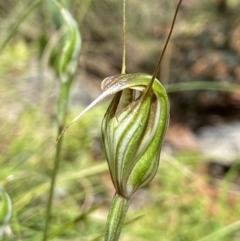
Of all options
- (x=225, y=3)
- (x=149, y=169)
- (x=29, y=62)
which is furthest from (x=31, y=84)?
(x=149, y=169)

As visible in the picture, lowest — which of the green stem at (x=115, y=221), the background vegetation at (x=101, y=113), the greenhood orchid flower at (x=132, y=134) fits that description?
the background vegetation at (x=101, y=113)

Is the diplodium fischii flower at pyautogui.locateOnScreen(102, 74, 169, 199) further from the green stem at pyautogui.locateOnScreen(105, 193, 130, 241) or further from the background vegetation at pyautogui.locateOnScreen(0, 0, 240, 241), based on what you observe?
the background vegetation at pyautogui.locateOnScreen(0, 0, 240, 241)

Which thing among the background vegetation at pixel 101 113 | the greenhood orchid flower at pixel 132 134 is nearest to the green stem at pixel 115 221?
the greenhood orchid flower at pixel 132 134

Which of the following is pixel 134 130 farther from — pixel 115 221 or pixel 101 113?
pixel 101 113

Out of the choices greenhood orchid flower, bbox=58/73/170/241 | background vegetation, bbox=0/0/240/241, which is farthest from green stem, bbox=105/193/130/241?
background vegetation, bbox=0/0/240/241

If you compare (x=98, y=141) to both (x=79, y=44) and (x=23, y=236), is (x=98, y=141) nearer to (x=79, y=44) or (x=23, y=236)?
(x=23, y=236)

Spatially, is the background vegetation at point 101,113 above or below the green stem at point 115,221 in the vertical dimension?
below

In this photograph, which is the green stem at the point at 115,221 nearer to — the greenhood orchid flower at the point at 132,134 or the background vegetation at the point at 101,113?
the greenhood orchid flower at the point at 132,134
